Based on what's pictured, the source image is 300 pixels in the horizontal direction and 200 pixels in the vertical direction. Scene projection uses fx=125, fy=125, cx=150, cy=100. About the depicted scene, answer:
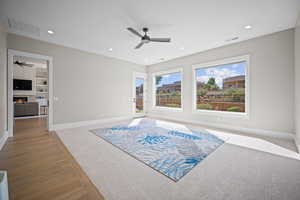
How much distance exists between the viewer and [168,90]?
6.46 metres

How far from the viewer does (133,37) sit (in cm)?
380

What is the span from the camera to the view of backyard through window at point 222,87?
4.20 m

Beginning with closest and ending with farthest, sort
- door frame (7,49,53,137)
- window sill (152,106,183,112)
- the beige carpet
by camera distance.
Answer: the beige carpet, door frame (7,49,53,137), window sill (152,106,183,112)

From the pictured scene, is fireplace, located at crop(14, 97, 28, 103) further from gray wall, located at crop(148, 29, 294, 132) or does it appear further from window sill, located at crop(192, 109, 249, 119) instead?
gray wall, located at crop(148, 29, 294, 132)

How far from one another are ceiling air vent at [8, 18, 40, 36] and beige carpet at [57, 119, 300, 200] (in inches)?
128

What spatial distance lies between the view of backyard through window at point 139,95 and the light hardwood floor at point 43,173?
4.28m

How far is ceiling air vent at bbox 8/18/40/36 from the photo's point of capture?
9.94 ft

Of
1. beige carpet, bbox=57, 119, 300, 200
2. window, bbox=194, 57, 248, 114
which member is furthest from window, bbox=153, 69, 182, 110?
beige carpet, bbox=57, 119, 300, 200

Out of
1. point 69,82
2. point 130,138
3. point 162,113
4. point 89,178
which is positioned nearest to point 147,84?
point 162,113

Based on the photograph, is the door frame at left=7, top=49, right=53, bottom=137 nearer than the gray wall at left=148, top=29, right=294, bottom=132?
No

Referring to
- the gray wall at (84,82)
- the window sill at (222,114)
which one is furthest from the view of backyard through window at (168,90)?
the gray wall at (84,82)

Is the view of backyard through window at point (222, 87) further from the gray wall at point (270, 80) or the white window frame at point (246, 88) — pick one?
the gray wall at point (270, 80)

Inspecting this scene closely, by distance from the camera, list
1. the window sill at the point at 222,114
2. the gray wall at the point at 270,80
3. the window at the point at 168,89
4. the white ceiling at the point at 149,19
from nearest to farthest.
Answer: the white ceiling at the point at 149,19
the gray wall at the point at 270,80
the window sill at the point at 222,114
the window at the point at 168,89

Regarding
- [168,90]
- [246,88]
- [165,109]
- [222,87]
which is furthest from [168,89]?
[246,88]
